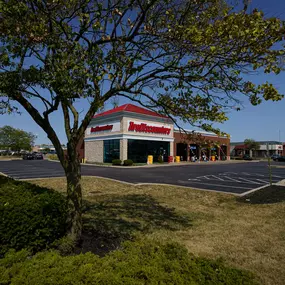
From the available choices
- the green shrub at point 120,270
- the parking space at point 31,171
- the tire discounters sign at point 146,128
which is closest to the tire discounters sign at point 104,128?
the tire discounters sign at point 146,128

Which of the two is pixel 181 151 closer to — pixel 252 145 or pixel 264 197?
pixel 264 197

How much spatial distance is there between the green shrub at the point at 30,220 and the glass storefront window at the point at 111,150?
2723 centimetres

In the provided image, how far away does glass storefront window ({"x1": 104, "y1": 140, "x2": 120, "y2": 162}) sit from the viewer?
31484mm

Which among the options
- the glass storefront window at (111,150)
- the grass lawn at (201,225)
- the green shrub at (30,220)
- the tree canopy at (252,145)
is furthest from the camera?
the tree canopy at (252,145)

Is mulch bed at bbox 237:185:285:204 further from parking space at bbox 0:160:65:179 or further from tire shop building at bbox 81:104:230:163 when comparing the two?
tire shop building at bbox 81:104:230:163

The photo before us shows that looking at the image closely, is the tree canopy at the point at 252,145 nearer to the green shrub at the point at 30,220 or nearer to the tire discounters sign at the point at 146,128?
the tire discounters sign at the point at 146,128

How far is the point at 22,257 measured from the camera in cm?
298

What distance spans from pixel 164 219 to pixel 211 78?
12.4 feet

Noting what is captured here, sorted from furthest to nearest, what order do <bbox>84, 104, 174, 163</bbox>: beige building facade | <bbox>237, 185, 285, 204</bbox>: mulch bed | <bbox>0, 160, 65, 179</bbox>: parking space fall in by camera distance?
<bbox>84, 104, 174, 163</bbox>: beige building facade < <bbox>0, 160, 65, 179</bbox>: parking space < <bbox>237, 185, 285, 204</bbox>: mulch bed

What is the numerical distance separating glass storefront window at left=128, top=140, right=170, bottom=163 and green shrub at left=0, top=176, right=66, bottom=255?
27109 millimetres

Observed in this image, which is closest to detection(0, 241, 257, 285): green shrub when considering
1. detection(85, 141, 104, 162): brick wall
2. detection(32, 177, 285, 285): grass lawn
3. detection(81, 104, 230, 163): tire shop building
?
detection(32, 177, 285, 285): grass lawn

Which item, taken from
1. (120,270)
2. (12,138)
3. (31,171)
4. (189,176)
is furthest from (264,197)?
(12,138)

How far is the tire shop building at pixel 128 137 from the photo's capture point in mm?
30766

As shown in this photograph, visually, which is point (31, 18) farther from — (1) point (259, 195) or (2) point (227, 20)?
(1) point (259, 195)
